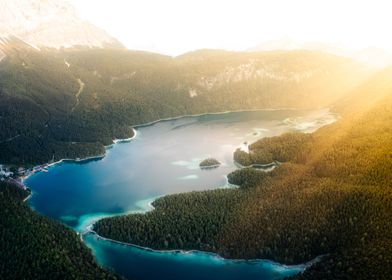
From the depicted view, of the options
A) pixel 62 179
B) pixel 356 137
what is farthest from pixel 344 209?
pixel 62 179

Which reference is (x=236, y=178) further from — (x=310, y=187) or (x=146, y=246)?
(x=146, y=246)

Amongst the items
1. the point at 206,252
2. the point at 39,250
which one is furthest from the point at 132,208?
the point at 39,250

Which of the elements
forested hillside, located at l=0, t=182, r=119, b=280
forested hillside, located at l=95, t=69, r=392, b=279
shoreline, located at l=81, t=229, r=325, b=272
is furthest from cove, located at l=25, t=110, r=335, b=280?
forested hillside, located at l=0, t=182, r=119, b=280

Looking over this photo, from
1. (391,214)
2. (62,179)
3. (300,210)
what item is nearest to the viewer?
(391,214)

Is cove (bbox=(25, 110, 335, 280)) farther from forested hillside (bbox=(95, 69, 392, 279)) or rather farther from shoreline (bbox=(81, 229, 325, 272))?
forested hillside (bbox=(95, 69, 392, 279))

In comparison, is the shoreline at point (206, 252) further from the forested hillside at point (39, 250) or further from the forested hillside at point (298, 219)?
the forested hillside at point (39, 250)

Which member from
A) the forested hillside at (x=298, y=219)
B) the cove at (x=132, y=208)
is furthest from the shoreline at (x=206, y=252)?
the forested hillside at (x=298, y=219)
